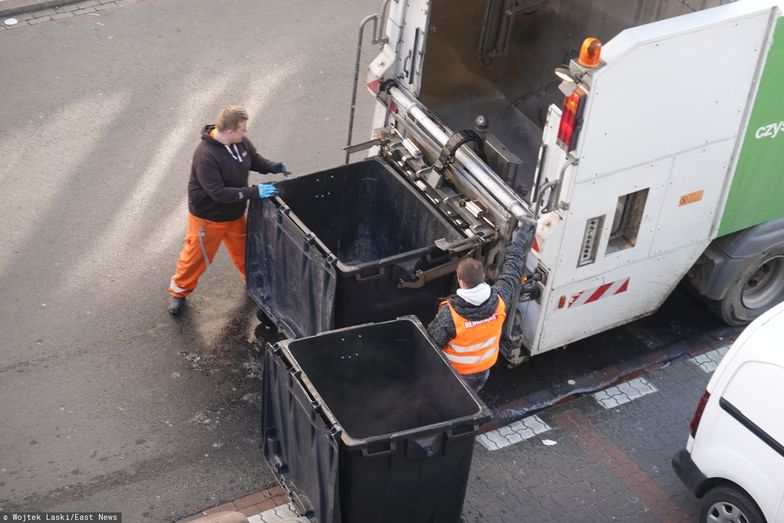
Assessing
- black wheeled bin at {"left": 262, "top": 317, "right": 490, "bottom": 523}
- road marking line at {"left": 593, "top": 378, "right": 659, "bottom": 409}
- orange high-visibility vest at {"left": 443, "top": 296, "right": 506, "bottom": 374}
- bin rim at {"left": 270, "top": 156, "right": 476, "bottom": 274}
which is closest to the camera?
black wheeled bin at {"left": 262, "top": 317, "right": 490, "bottom": 523}

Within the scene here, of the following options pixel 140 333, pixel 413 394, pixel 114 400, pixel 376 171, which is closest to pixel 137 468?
pixel 114 400

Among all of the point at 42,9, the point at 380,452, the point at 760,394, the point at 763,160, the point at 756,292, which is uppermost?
the point at 763,160

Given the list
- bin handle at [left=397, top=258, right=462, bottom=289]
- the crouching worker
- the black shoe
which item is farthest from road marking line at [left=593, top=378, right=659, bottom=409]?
the black shoe

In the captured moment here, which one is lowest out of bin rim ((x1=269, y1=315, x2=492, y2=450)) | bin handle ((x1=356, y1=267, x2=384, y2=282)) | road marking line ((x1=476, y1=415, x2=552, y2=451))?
road marking line ((x1=476, y1=415, x2=552, y2=451))

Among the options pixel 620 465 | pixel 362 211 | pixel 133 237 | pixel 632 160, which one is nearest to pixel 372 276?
pixel 362 211

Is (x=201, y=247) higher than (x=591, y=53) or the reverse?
the reverse

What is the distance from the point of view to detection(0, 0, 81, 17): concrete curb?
10.5 m

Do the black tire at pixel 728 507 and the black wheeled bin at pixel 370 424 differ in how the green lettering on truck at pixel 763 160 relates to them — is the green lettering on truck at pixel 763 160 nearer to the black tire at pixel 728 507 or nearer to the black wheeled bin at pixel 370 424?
the black tire at pixel 728 507

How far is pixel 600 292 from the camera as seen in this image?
6766mm

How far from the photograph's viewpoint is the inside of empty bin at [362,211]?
7.00m

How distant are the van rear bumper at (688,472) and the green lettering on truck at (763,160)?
1.59m

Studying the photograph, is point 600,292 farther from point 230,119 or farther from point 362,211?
point 230,119

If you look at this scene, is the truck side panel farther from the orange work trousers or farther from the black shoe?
the black shoe

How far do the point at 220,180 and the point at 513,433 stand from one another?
2341mm
